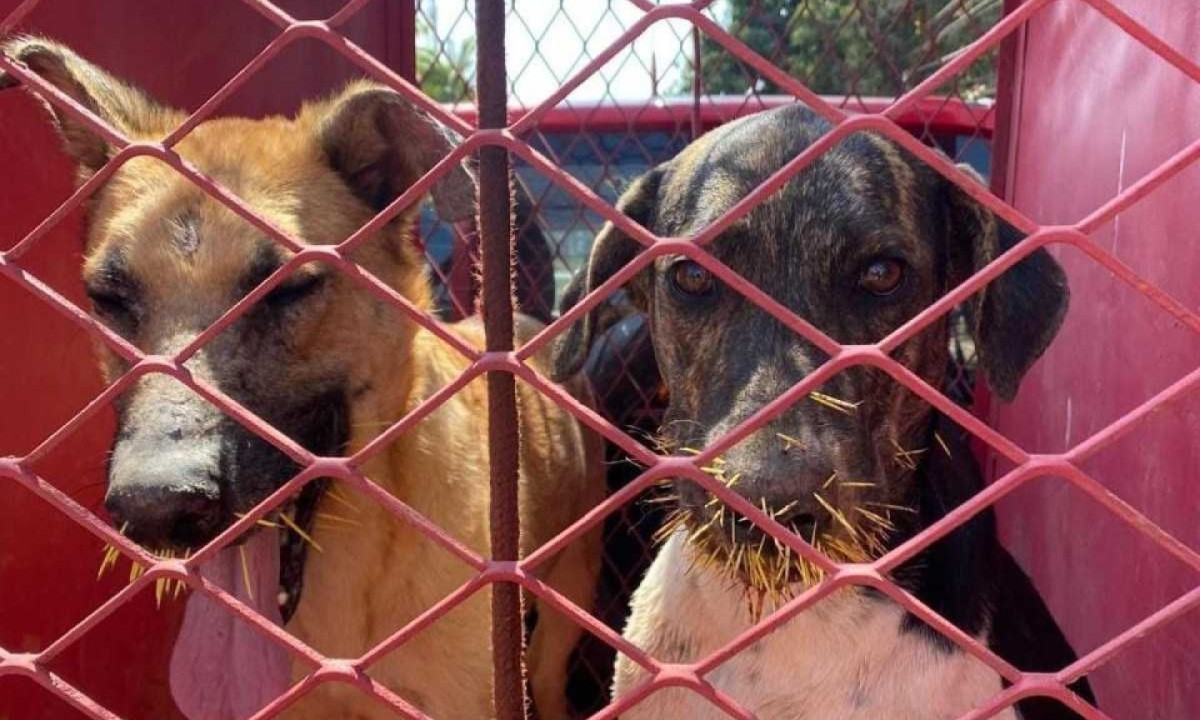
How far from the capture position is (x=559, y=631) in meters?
4.02

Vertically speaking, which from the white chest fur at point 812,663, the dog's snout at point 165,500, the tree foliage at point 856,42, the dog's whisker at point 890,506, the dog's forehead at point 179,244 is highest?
the tree foliage at point 856,42

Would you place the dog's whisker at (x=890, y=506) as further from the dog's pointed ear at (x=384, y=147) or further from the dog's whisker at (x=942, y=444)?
the dog's pointed ear at (x=384, y=147)

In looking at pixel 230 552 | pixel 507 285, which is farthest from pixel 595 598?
pixel 507 285

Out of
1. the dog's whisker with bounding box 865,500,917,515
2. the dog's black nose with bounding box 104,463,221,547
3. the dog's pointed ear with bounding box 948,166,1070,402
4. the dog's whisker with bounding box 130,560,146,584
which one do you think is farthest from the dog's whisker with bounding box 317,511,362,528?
the dog's pointed ear with bounding box 948,166,1070,402

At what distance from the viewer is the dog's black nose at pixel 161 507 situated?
2188 mm

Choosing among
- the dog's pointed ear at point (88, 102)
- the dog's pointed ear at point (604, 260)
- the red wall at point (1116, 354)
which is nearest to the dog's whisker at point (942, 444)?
the red wall at point (1116, 354)

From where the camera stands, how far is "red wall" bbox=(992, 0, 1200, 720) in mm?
2633

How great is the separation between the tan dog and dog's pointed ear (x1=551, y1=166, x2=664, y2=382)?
35cm

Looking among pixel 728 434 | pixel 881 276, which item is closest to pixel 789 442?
pixel 728 434

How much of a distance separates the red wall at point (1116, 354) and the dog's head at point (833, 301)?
1.42 ft

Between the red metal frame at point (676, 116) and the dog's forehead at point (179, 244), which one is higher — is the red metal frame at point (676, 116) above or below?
above

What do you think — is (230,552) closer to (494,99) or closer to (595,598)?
(494,99)

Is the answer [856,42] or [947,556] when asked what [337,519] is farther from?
[856,42]

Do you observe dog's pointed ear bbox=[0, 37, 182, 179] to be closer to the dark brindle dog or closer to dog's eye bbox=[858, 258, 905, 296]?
the dark brindle dog
